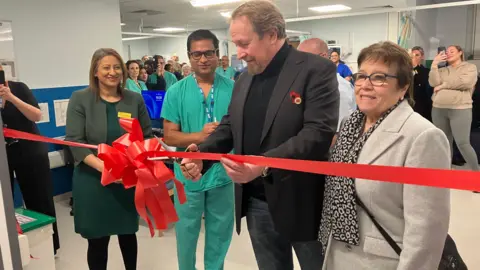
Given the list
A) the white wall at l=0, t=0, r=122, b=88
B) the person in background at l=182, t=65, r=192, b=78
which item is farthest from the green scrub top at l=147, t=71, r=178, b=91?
the white wall at l=0, t=0, r=122, b=88

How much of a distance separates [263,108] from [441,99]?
14.2ft

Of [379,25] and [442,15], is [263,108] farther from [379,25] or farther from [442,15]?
[442,15]

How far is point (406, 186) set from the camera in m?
1.10

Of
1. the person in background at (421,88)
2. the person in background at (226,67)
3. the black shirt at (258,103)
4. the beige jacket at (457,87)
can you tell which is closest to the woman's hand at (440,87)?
the beige jacket at (457,87)

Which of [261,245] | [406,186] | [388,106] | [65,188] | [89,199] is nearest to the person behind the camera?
[406,186]

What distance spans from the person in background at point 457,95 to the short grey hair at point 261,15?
4283 millimetres

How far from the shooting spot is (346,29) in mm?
9195

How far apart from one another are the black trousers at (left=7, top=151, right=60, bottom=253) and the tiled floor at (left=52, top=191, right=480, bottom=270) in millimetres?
551

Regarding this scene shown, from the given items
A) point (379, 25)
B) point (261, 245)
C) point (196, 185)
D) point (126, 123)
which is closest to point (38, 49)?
point (196, 185)

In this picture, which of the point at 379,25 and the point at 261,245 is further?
the point at 379,25

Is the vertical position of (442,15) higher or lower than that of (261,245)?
higher

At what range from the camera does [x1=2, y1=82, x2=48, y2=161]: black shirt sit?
2668 millimetres

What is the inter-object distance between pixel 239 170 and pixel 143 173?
13.6 inches

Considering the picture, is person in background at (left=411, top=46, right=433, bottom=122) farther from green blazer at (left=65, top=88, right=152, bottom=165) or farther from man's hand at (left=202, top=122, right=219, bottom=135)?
green blazer at (left=65, top=88, right=152, bottom=165)
